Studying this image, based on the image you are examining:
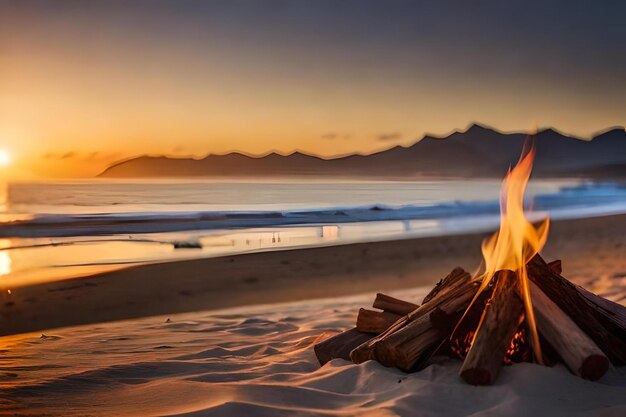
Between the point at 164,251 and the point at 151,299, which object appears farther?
the point at 164,251

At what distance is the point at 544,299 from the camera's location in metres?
4.38

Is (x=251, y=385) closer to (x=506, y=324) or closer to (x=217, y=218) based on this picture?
(x=506, y=324)

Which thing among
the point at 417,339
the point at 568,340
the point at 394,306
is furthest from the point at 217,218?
the point at 568,340

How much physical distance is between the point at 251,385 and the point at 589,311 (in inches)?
85.6

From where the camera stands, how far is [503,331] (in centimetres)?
401

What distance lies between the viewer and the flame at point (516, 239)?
175 inches

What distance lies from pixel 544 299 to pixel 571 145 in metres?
95.6

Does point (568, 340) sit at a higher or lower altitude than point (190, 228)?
lower

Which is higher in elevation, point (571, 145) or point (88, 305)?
point (571, 145)

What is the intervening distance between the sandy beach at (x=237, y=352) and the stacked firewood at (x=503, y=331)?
0.11 meters

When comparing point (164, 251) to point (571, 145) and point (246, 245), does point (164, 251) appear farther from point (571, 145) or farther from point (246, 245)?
point (571, 145)

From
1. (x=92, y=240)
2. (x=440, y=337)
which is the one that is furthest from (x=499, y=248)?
(x=92, y=240)

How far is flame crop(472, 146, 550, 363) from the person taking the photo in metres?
4.45

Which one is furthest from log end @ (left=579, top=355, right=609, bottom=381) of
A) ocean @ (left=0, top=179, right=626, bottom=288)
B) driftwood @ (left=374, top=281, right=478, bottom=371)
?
ocean @ (left=0, top=179, right=626, bottom=288)
